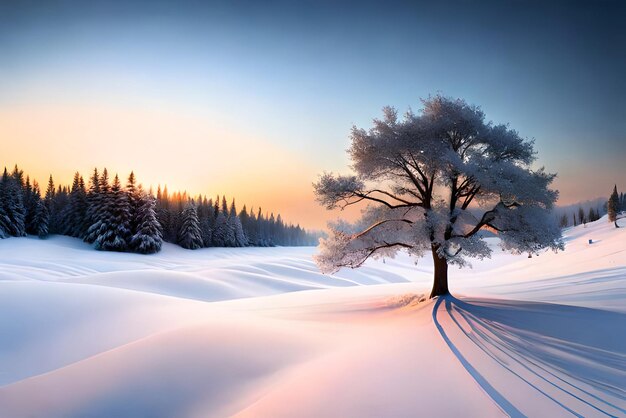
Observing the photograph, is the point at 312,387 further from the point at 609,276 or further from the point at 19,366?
the point at 609,276

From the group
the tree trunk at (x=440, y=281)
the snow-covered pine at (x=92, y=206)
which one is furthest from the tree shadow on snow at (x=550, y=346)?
the snow-covered pine at (x=92, y=206)

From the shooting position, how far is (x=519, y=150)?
11.8m

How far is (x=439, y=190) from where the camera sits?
12.6 m

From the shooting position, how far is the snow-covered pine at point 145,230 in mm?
46562

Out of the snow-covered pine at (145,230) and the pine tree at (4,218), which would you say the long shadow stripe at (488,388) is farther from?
the pine tree at (4,218)

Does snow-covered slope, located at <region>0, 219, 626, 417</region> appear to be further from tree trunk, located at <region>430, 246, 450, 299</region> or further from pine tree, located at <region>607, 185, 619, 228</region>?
pine tree, located at <region>607, 185, 619, 228</region>

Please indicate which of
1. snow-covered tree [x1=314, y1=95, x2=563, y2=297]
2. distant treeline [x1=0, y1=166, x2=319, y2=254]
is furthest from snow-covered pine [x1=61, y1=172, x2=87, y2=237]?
snow-covered tree [x1=314, y1=95, x2=563, y2=297]

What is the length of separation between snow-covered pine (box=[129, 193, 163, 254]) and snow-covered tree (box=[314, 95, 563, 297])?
42.2m

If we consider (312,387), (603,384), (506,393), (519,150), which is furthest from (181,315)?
(519,150)

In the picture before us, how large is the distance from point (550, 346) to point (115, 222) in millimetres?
51798

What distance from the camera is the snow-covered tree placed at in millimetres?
10930

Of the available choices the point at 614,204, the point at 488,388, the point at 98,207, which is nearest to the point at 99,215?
the point at 98,207

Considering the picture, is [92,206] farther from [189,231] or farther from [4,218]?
[189,231]

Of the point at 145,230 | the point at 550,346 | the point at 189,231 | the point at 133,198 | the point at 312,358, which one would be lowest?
the point at 312,358
